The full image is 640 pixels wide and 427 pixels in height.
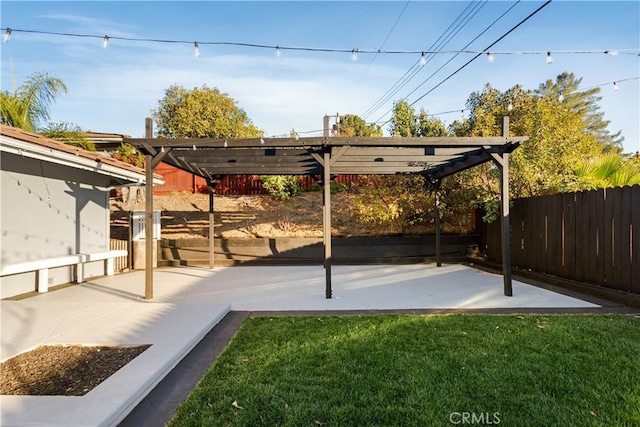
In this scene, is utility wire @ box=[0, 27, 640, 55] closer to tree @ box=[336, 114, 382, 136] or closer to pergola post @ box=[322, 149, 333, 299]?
pergola post @ box=[322, 149, 333, 299]

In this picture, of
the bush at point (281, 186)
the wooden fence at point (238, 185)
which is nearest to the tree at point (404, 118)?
the wooden fence at point (238, 185)

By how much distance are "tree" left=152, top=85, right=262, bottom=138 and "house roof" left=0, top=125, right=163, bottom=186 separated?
928 cm

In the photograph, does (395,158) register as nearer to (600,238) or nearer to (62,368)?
(600,238)

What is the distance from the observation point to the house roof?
4.49m

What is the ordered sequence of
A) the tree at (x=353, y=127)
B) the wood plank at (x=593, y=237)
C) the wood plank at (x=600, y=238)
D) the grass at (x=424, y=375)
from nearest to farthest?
the grass at (x=424, y=375), the wood plank at (x=600, y=238), the wood plank at (x=593, y=237), the tree at (x=353, y=127)

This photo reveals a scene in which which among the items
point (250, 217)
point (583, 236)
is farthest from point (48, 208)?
point (583, 236)

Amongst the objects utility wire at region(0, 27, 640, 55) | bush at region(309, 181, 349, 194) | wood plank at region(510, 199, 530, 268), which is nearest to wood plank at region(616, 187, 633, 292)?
wood plank at region(510, 199, 530, 268)

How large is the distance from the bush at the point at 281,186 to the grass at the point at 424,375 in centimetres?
846

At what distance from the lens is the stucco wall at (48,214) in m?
5.34

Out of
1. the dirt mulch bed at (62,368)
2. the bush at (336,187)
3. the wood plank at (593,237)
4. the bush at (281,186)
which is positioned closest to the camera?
the dirt mulch bed at (62,368)

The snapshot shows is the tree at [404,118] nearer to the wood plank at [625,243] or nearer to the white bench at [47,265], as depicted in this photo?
the wood plank at [625,243]

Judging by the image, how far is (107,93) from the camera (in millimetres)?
10641

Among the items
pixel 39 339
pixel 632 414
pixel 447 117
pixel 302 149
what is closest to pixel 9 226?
pixel 39 339

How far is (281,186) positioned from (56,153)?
23.6 ft
